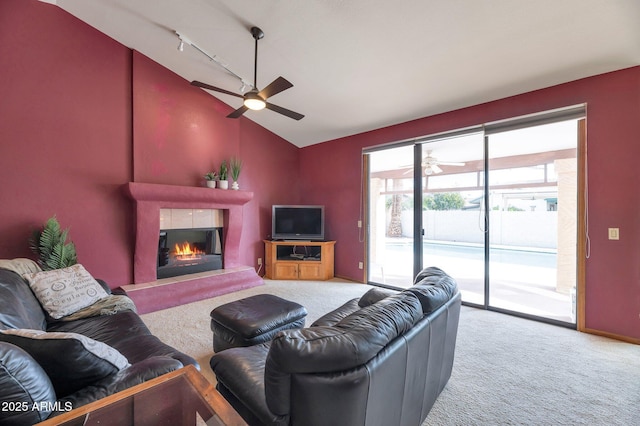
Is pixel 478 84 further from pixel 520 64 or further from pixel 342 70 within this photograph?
pixel 342 70

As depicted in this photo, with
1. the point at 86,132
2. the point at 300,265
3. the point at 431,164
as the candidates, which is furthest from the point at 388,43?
the point at 86,132

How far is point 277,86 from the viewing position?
2459mm

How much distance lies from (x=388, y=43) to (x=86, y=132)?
3795mm

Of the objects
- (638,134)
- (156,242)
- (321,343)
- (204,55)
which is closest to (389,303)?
(321,343)

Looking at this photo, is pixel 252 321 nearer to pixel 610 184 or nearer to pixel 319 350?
pixel 319 350

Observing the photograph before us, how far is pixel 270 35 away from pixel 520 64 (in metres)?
2.63

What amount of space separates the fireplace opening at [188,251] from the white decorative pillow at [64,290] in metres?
1.47

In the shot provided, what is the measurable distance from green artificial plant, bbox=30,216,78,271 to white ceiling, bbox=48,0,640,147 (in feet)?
8.45

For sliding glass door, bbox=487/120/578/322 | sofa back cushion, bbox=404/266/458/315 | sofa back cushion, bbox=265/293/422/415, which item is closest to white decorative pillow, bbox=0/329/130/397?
sofa back cushion, bbox=265/293/422/415

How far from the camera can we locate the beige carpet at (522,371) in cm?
172

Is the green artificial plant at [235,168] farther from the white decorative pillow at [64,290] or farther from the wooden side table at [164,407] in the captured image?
the wooden side table at [164,407]

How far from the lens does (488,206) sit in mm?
3529

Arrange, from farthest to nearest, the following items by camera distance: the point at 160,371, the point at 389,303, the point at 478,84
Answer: the point at 478,84 < the point at 389,303 < the point at 160,371

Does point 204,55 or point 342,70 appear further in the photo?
point 204,55
